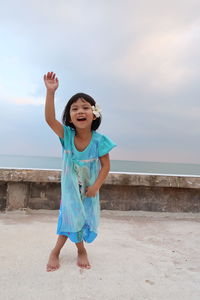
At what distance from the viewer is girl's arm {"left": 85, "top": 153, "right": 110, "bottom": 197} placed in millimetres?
1922

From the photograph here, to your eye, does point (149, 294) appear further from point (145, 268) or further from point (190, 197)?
point (190, 197)

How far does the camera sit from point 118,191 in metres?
3.72

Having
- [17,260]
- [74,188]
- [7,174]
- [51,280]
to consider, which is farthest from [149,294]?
[7,174]

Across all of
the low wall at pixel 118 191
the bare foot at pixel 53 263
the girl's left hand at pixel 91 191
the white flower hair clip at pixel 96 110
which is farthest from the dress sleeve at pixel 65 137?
the low wall at pixel 118 191

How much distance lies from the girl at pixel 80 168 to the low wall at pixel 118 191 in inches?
62.6

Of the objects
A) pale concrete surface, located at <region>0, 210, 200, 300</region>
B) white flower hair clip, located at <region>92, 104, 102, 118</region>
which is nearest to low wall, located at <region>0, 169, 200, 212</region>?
pale concrete surface, located at <region>0, 210, 200, 300</region>

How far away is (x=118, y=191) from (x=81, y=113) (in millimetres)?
2096

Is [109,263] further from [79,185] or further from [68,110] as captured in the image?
[68,110]

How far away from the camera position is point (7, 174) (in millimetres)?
3496

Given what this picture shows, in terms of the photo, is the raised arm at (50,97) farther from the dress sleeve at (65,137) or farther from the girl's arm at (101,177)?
the girl's arm at (101,177)

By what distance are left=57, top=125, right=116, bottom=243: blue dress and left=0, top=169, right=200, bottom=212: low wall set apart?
1.58 m

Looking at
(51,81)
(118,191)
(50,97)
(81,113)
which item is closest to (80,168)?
(81,113)

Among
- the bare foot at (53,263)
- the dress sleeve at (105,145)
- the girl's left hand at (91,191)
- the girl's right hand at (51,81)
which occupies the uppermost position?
the girl's right hand at (51,81)

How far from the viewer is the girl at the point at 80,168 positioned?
75.1 inches
